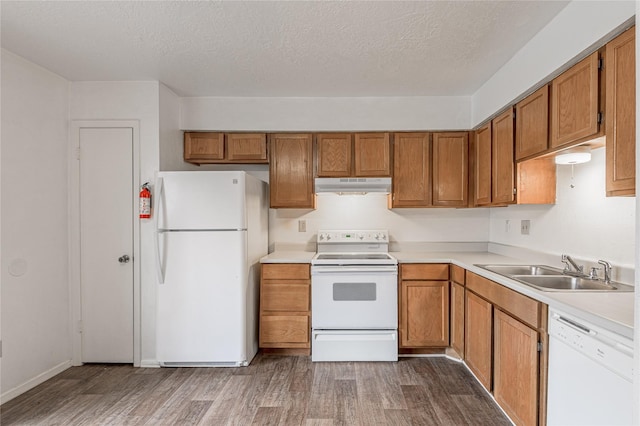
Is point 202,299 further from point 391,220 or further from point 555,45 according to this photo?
point 555,45

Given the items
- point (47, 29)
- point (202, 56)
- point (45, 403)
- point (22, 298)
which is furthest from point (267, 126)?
point (45, 403)

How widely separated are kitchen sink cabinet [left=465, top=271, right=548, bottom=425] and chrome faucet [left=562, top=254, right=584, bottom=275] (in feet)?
1.66

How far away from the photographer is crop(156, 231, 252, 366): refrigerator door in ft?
8.64

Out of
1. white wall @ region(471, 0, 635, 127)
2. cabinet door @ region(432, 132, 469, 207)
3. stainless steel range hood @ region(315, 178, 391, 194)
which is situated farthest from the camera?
cabinet door @ region(432, 132, 469, 207)

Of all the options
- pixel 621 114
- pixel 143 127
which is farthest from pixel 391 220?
pixel 143 127

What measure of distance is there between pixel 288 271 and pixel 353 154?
130 centimetres

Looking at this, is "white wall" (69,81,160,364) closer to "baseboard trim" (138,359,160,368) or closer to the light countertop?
"baseboard trim" (138,359,160,368)

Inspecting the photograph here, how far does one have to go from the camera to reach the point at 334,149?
3.15 meters

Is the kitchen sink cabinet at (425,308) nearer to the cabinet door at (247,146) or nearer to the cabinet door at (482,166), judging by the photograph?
the cabinet door at (482,166)

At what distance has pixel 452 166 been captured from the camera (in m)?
3.12

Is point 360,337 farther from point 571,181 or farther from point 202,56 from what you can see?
point 202,56

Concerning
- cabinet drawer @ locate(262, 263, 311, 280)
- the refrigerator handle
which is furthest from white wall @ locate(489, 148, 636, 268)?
the refrigerator handle

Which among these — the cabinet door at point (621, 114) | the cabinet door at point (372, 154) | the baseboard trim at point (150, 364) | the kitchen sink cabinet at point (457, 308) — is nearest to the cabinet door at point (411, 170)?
the cabinet door at point (372, 154)

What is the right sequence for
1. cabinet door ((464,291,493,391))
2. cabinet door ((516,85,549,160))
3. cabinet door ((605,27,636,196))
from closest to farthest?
cabinet door ((605,27,636,196)), cabinet door ((516,85,549,160)), cabinet door ((464,291,493,391))
